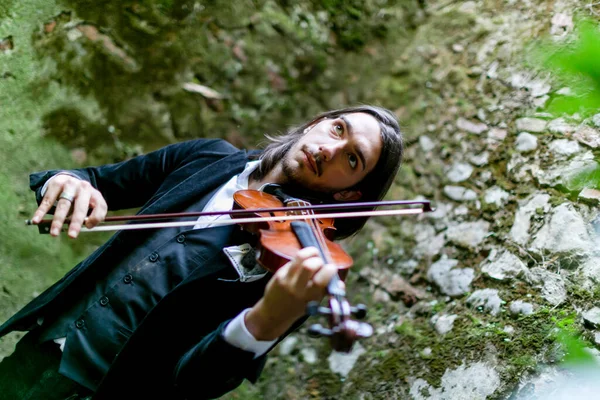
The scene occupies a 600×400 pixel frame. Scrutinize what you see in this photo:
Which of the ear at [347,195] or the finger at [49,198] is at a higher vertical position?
the finger at [49,198]

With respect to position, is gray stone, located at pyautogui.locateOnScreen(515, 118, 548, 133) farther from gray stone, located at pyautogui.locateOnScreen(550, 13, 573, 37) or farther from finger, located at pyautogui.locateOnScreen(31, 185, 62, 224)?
finger, located at pyautogui.locateOnScreen(31, 185, 62, 224)

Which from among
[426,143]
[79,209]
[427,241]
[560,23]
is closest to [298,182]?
[79,209]

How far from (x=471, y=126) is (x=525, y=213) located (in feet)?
1.99

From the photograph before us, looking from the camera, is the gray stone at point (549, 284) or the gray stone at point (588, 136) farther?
the gray stone at point (588, 136)

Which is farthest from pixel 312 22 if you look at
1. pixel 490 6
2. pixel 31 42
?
pixel 31 42

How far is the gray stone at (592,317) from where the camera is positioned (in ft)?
5.35

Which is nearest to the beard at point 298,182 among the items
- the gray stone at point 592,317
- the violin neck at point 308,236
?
the violin neck at point 308,236

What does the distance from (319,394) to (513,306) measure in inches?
32.8

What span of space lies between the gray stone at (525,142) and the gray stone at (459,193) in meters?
0.27

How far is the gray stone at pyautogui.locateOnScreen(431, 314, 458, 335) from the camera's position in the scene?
2039mm

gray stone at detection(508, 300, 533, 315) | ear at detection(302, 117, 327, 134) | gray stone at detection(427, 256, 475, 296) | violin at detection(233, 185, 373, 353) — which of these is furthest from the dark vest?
gray stone at detection(427, 256, 475, 296)

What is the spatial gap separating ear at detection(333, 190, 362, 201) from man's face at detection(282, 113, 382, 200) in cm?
2

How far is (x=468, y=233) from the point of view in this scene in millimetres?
2355

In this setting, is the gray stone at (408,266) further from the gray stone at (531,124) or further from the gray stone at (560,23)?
the gray stone at (560,23)
